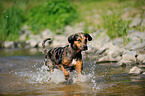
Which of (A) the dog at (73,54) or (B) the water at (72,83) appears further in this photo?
(A) the dog at (73,54)

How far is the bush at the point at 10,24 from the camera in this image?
59.8 ft

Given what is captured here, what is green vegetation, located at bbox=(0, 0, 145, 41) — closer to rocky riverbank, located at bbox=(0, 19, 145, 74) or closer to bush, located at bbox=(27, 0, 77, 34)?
bush, located at bbox=(27, 0, 77, 34)

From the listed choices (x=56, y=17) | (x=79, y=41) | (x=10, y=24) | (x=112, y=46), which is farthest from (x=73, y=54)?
(x=56, y=17)

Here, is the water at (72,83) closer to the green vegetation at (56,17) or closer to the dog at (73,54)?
the dog at (73,54)

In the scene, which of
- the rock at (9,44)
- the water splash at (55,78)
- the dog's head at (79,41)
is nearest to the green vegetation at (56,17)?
the rock at (9,44)

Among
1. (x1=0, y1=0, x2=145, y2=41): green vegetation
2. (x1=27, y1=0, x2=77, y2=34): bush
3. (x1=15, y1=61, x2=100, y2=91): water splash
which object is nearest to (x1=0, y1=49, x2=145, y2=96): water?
(x1=15, y1=61, x2=100, y2=91): water splash

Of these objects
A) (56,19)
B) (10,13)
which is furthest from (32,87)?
(56,19)

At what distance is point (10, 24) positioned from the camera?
1867cm

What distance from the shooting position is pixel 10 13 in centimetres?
1822

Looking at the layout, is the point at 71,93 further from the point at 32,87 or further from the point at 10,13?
the point at 10,13

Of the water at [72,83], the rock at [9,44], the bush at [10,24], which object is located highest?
the bush at [10,24]

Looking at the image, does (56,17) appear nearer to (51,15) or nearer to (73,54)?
(51,15)

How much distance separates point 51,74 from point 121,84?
99.3 inches

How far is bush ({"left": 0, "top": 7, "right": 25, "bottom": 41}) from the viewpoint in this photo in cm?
1823
